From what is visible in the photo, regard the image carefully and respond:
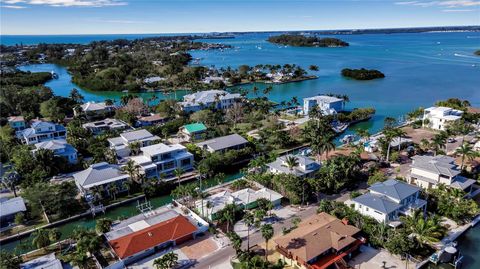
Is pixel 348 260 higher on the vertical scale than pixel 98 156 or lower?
lower

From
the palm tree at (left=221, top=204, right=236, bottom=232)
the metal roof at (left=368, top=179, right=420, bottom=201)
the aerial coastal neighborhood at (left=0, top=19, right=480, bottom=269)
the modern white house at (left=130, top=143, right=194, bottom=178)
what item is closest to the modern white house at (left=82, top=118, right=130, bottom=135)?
the aerial coastal neighborhood at (left=0, top=19, right=480, bottom=269)

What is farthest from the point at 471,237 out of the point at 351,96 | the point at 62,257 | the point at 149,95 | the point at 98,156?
the point at 149,95

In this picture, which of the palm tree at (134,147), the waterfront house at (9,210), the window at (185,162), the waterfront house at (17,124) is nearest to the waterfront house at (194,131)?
the palm tree at (134,147)

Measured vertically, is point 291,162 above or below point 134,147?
above

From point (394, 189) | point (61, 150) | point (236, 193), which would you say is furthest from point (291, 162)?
point (61, 150)

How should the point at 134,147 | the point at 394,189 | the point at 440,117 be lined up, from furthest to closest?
1. the point at 440,117
2. the point at 134,147
3. the point at 394,189

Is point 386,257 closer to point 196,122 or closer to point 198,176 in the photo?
point 198,176

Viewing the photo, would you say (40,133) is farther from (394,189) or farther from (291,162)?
(394,189)
